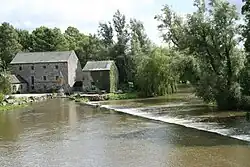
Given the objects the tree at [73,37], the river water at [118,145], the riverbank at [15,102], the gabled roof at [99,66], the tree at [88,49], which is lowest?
the river water at [118,145]

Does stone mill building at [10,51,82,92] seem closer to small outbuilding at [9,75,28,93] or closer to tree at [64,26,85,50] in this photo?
small outbuilding at [9,75,28,93]

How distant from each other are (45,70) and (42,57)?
2636 mm

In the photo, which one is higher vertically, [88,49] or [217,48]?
[88,49]

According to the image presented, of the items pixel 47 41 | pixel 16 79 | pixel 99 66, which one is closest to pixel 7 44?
pixel 47 41

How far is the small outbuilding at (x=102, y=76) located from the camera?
222ft

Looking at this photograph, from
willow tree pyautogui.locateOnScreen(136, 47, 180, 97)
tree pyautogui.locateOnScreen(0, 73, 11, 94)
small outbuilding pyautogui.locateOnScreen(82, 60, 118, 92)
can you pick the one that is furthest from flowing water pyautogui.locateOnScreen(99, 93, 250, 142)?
small outbuilding pyautogui.locateOnScreen(82, 60, 118, 92)

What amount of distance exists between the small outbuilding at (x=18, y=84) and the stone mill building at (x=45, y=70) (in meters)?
0.49

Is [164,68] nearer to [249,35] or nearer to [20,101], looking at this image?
[20,101]

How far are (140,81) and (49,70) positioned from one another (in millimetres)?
22093

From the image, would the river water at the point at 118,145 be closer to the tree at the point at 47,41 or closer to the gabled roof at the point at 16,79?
the gabled roof at the point at 16,79

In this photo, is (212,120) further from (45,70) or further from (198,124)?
(45,70)

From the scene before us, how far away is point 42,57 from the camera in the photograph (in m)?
72.4

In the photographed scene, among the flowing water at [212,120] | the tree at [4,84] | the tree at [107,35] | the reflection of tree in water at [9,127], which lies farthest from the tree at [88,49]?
the flowing water at [212,120]

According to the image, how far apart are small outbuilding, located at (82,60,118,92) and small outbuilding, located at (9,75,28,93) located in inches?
445
